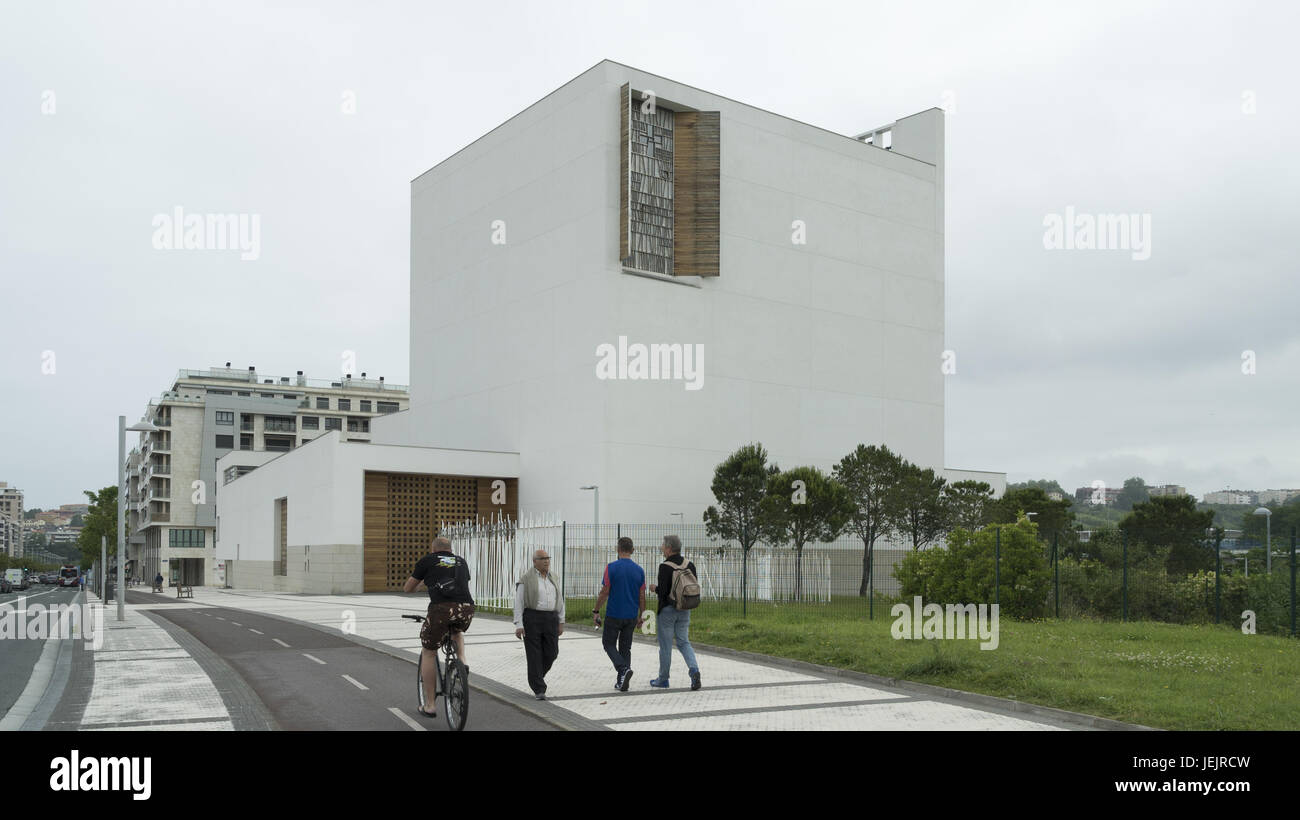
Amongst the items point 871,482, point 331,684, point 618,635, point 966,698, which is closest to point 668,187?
point 871,482

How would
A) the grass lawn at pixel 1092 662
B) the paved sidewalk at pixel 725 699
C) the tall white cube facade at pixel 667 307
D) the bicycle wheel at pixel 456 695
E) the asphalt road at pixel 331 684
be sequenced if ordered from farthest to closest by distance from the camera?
the tall white cube facade at pixel 667 307 → the grass lawn at pixel 1092 662 → the paved sidewalk at pixel 725 699 → the asphalt road at pixel 331 684 → the bicycle wheel at pixel 456 695

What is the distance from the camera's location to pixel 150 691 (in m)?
13.0

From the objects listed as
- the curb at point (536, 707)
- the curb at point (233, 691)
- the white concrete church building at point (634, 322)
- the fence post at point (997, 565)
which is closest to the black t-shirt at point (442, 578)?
the curb at point (536, 707)

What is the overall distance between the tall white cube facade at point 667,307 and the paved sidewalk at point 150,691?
24.3 m

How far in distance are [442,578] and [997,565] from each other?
14.7 metres

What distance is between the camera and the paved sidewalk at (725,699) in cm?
1083

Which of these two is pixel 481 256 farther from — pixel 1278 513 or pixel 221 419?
pixel 221 419

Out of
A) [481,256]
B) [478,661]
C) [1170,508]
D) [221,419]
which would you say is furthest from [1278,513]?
[221,419]

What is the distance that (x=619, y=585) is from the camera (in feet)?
43.6

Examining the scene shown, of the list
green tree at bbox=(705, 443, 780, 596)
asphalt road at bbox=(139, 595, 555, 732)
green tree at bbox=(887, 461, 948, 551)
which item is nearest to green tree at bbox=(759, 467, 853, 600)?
green tree at bbox=(705, 443, 780, 596)

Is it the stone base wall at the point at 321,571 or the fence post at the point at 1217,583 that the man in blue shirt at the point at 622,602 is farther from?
the stone base wall at the point at 321,571

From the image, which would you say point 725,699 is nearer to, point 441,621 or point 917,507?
point 441,621

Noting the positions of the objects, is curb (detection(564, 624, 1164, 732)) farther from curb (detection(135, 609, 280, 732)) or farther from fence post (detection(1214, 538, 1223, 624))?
fence post (detection(1214, 538, 1223, 624))
